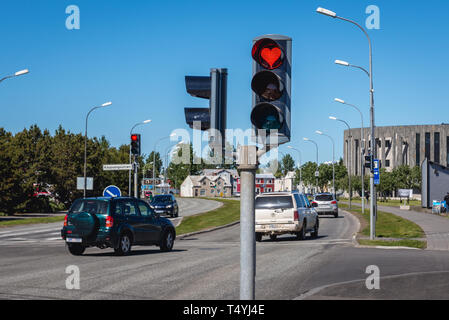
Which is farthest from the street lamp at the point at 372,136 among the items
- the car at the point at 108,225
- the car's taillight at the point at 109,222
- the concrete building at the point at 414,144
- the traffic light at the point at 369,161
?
the concrete building at the point at 414,144

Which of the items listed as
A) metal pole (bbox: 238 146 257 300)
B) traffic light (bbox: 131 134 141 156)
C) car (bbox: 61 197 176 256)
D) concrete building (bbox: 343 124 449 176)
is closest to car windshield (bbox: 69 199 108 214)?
car (bbox: 61 197 176 256)

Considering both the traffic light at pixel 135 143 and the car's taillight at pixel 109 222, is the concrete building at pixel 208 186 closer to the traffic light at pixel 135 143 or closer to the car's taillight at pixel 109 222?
the traffic light at pixel 135 143

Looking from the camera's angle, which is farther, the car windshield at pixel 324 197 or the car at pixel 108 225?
the car windshield at pixel 324 197

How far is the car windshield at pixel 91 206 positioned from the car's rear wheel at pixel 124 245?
93 cm

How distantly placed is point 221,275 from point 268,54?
716cm

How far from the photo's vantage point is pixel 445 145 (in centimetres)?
12312

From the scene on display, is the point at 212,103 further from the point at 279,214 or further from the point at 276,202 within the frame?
the point at 276,202

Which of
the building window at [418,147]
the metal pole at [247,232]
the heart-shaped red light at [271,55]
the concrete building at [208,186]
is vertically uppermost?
the building window at [418,147]

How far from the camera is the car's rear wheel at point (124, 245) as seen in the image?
17172mm

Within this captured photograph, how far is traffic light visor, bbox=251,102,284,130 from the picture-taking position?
5.41m

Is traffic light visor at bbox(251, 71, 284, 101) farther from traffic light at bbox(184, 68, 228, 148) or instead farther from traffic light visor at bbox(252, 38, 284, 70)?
traffic light at bbox(184, 68, 228, 148)

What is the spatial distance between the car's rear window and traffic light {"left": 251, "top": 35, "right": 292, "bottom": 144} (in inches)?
726

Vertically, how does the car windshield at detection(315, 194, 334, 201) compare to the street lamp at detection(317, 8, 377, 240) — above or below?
below
